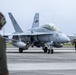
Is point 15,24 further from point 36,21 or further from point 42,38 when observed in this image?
point 42,38

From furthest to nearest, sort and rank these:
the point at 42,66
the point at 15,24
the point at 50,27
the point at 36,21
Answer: the point at 15,24
the point at 36,21
the point at 50,27
the point at 42,66

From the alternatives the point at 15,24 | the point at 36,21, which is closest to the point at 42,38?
the point at 36,21

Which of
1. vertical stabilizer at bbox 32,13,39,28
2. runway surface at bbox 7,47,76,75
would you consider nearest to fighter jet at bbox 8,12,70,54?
vertical stabilizer at bbox 32,13,39,28

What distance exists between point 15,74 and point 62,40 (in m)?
24.5

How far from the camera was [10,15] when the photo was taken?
48.5m

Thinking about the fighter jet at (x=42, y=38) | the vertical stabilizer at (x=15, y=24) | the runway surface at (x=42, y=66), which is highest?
the vertical stabilizer at (x=15, y=24)

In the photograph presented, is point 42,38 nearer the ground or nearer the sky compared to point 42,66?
nearer the sky

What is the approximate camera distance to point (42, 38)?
Result: 4150 centimetres

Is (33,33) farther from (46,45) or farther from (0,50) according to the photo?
(0,50)

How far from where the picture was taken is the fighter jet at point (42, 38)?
39528mm

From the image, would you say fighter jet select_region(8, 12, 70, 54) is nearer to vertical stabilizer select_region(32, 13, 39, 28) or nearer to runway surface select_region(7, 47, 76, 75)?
vertical stabilizer select_region(32, 13, 39, 28)

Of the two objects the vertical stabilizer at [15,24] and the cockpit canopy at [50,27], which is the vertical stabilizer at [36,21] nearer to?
the vertical stabilizer at [15,24]

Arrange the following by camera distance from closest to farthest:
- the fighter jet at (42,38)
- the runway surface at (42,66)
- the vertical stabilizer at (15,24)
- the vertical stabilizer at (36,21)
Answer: the runway surface at (42,66)
the fighter jet at (42,38)
the vertical stabilizer at (15,24)
the vertical stabilizer at (36,21)

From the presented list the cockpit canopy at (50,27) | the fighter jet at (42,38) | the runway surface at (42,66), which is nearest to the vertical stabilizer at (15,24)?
the fighter jet at (42,38)
